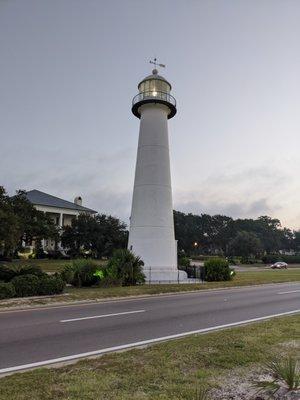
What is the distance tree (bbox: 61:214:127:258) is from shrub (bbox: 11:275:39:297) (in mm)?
50369

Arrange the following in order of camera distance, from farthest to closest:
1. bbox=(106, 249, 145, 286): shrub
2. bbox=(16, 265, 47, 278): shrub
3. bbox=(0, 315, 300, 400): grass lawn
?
bbox=(106, 249, 145, 286): shrub → bbox=(16, 265, 47, 278): shrub → bbox=(0, 315, 300, 400): grass lawn

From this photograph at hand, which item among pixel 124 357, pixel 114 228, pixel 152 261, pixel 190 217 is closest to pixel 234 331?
pixel 124 357

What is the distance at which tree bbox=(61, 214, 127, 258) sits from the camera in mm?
67312

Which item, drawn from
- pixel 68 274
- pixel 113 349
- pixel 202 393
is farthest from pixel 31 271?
pixel 202 393

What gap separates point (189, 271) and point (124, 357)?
26.3 m

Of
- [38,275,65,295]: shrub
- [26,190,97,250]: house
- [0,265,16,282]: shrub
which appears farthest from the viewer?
[26,190,97,250]: house

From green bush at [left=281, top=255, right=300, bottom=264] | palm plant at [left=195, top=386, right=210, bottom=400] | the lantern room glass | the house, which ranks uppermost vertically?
the lantern room glass

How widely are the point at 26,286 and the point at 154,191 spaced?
14075 mm

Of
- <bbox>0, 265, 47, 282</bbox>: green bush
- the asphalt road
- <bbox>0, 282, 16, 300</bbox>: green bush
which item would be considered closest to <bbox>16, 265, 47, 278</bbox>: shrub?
<bbox>0, 265, 47, 282</bbox>: green bush

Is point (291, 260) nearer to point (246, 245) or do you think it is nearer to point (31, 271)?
point (246, 245)

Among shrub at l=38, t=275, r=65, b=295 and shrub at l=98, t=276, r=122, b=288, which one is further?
shrub at l=98, t=276, r=122, b=288

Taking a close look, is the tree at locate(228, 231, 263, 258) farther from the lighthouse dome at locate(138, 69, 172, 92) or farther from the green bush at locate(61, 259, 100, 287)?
the green bush at locate(61, 259, 100, 287)

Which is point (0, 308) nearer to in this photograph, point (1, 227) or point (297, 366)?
point (297, 366)

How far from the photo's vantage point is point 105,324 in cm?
1065
